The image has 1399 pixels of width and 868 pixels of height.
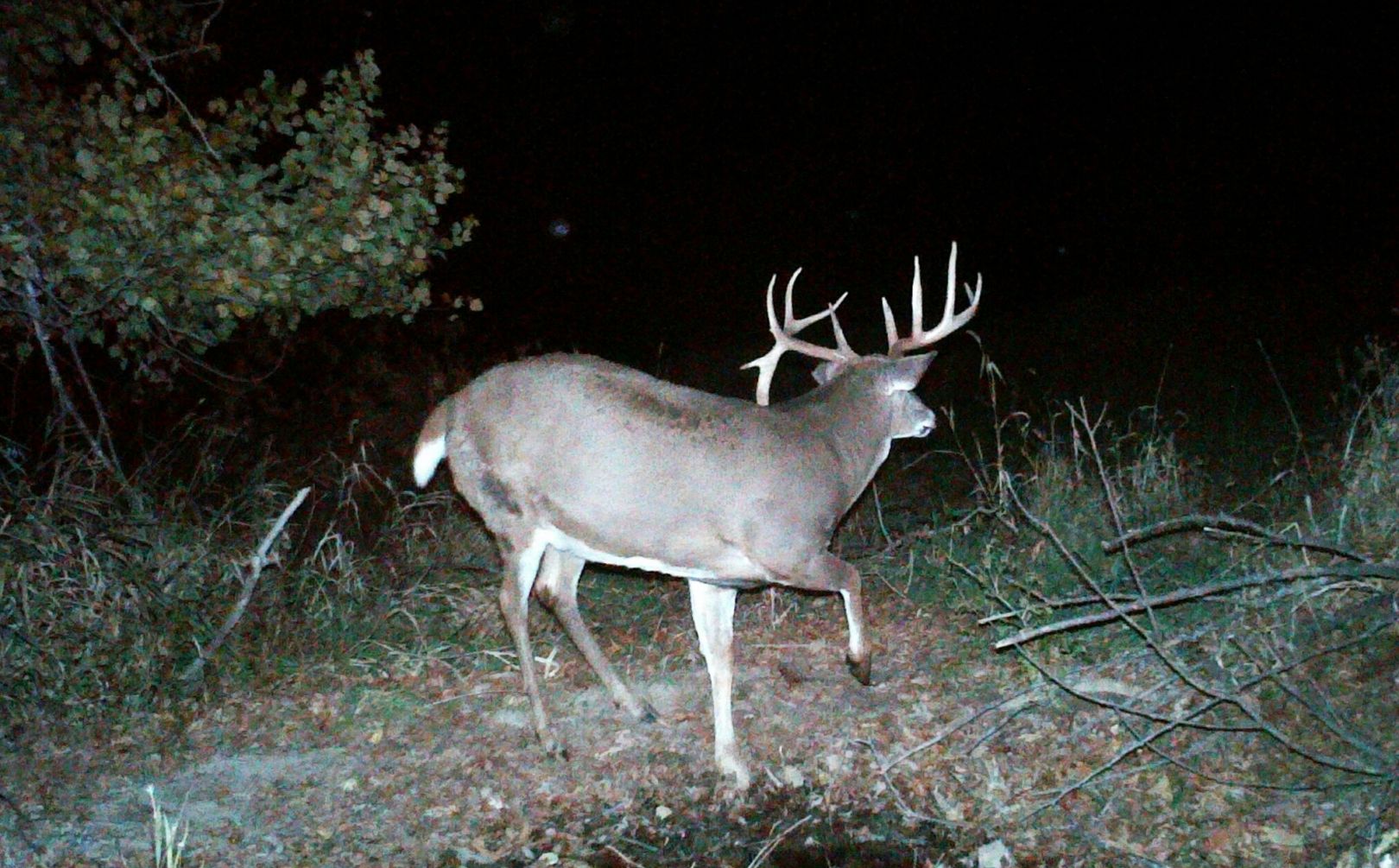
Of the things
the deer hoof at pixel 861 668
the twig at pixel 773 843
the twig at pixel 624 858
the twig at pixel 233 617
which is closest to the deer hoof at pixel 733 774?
the twig at pixel 773 843

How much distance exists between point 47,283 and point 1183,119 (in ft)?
84.4

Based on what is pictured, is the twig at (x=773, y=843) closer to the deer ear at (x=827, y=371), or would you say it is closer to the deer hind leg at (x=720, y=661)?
the deer hind leg at (x=720, y=661)

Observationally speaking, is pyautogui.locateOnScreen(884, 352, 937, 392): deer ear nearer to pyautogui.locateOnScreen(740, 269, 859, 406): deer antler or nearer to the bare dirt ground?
pyautogui.locateOnScreen(740, 269, 859, 406): deer antler

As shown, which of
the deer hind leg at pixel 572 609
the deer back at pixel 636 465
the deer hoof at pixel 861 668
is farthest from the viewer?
the deer hind leg at pixel 572 609

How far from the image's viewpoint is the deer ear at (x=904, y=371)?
6504mm

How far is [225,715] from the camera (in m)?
6.30

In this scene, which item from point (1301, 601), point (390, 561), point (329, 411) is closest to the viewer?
point (1301, 601)

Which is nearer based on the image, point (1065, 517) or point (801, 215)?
point (1065, 517)

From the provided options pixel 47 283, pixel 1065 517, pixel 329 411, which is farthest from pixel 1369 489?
pixel 329 411

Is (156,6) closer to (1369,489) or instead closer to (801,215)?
(1369,489)

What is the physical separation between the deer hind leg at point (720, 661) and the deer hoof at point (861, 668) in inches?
26.4

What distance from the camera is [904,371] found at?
Answer: 6.51m

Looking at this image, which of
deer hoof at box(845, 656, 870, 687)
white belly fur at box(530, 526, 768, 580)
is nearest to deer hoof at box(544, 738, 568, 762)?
white belly fur at box(530, 526, 768, 580)

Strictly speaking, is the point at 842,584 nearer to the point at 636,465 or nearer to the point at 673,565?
the point at 673,565
